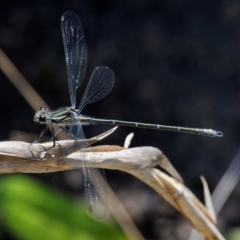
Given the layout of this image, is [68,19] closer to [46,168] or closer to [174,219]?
[46,168]

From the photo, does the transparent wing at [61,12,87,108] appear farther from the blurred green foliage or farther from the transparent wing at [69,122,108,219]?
the transparent wing at [69,122,108,219]

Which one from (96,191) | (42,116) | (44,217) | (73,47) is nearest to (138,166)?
(96,191)

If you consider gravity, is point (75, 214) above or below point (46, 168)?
below

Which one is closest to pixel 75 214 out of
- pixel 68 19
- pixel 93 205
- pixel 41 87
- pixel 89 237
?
pixel 89 237

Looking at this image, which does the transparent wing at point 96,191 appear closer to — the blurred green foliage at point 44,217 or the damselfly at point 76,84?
the blurred green foliage at point 44,217

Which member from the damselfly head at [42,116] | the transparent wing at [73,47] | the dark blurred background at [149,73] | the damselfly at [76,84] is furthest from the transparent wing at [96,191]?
the dark blurred background at [149,73]

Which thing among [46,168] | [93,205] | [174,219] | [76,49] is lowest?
[174,219]

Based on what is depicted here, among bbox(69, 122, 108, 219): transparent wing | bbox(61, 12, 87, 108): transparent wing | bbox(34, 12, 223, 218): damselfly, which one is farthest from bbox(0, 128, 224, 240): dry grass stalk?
bbox(61, 12, 87, 108): transparent wing
